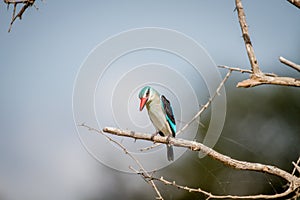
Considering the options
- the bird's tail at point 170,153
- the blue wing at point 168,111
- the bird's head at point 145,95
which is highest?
the bird's head at point 145,95

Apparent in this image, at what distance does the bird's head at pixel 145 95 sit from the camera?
380 centimetres

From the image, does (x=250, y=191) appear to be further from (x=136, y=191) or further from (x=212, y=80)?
(x=212, y=80)

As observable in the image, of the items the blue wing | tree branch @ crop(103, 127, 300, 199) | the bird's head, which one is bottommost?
tree branch @ crop(103, 127, 300, 199)

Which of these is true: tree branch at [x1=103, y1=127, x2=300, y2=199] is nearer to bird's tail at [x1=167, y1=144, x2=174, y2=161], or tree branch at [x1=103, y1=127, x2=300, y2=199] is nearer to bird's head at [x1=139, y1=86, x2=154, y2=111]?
bird's head at [x1=139, y1=86, x2=154, y2=111]

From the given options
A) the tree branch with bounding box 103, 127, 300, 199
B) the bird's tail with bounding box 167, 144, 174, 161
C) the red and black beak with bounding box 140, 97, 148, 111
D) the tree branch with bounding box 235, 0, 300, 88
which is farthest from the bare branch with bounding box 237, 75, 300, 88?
the bird's tail with bounding box 167, 144, 174, 161

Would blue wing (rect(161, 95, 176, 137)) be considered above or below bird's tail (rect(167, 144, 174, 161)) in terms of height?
above

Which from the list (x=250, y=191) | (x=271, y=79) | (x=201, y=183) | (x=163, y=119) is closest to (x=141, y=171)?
(x=271, y=79)

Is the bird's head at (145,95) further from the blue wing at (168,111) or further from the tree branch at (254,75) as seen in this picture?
the tree branch at (254,75)

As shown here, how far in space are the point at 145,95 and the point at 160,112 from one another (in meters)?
0.26

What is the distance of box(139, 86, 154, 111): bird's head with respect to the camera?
3.80m

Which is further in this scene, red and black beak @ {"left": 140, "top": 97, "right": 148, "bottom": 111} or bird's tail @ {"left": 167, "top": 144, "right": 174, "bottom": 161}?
bird's tail @ {"left": 167, "top": 144, "right": 174, "bottom": 161}

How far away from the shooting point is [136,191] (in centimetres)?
1523

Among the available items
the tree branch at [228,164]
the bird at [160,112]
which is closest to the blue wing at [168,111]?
the bird at [160,112]

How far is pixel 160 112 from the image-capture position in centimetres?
407
